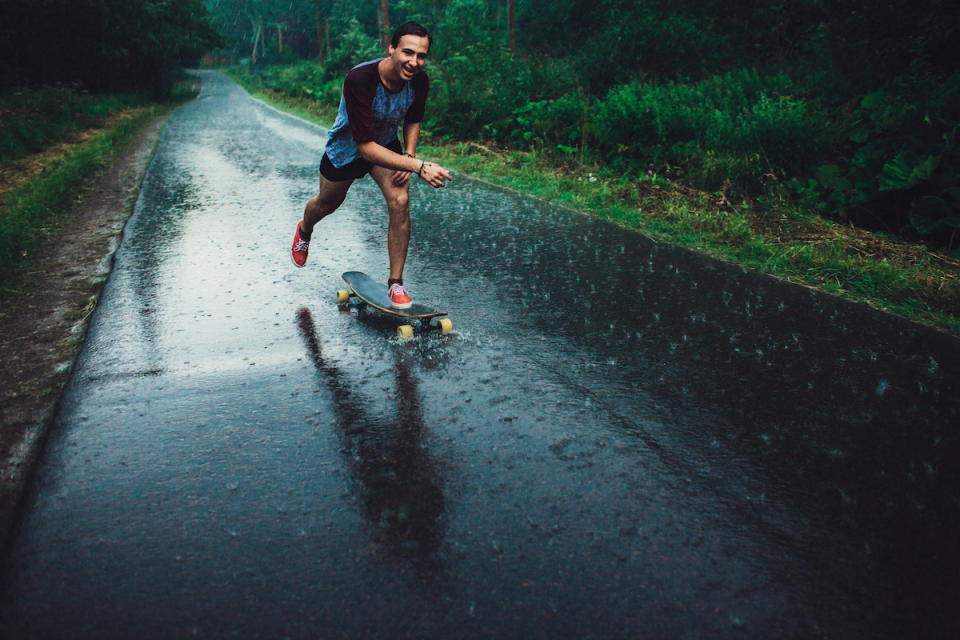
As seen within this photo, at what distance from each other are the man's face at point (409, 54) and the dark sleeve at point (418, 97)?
283 millimetres

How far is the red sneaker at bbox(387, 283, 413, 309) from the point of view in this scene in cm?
428

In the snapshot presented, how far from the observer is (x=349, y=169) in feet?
15.4

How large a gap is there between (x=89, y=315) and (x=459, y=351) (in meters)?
2.65

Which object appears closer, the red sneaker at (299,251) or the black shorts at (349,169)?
the black shorts at (349,169)

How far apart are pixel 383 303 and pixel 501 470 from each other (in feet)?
6.54

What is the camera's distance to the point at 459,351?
12.8 ft

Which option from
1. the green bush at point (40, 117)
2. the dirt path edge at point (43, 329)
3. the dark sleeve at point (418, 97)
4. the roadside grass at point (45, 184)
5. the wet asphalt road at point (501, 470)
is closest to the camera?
the wet asphalt road at point (501, 470)

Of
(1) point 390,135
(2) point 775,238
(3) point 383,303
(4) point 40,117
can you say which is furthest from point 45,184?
(4) point 40,117

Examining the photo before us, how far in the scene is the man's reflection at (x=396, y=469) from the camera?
2277 millimetres

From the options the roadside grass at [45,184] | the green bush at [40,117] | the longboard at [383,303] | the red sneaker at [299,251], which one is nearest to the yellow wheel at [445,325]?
the longboard at [383,303]

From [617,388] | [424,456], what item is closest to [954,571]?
[617,388]

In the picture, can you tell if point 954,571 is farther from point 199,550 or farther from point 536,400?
point 199,550

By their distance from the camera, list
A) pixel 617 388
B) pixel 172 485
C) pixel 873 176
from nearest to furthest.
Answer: pixel 172 485 < pixel 617 388 < pixel 873 176

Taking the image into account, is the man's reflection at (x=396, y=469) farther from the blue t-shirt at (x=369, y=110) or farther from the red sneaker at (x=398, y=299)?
the blue t-shirt at (x=369, y=110)
